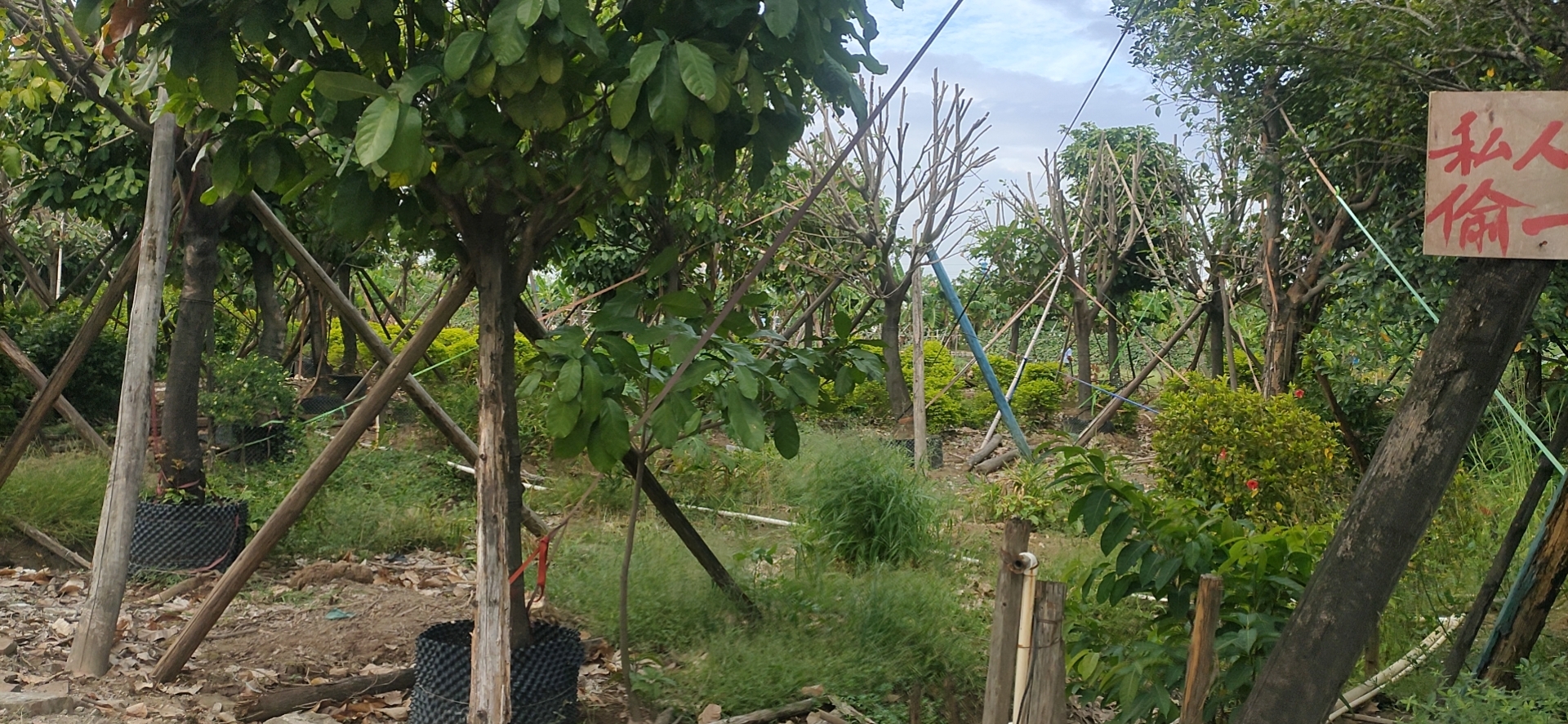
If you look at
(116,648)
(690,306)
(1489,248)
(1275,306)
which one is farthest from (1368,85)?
(116,648)

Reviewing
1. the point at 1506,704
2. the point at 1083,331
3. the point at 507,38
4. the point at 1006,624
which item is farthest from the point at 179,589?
the point at 1083,331

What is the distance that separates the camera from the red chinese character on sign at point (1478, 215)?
2.21 meters

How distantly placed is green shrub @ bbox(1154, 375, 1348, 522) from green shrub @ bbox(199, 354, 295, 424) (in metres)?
5.28

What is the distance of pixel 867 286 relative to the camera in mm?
9891

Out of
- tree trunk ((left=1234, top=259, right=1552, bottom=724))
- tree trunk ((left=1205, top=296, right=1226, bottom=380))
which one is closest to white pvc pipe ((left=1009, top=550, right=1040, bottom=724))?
tree trunk ((left=1234, top=259, right=1552, bottom=724))

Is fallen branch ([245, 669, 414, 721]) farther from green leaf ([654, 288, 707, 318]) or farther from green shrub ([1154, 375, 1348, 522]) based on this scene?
green shrub ([1154, 375, 1348, 522])

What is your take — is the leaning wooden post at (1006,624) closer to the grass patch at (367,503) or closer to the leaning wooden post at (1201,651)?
the leaning wooden post at (1201,651)

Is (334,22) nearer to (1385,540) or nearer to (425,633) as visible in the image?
(425,633)

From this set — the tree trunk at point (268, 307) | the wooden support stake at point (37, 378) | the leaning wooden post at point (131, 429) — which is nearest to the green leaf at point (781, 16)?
the leaning wooden post at point (131, 429)

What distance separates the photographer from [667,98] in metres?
2.36

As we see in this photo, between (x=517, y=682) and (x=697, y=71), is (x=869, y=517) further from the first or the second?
(x=697, y=71)

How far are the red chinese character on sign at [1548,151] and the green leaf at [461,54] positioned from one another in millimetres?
2112

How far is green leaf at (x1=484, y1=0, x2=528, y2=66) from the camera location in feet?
7.46

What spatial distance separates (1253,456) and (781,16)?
4.46 m
